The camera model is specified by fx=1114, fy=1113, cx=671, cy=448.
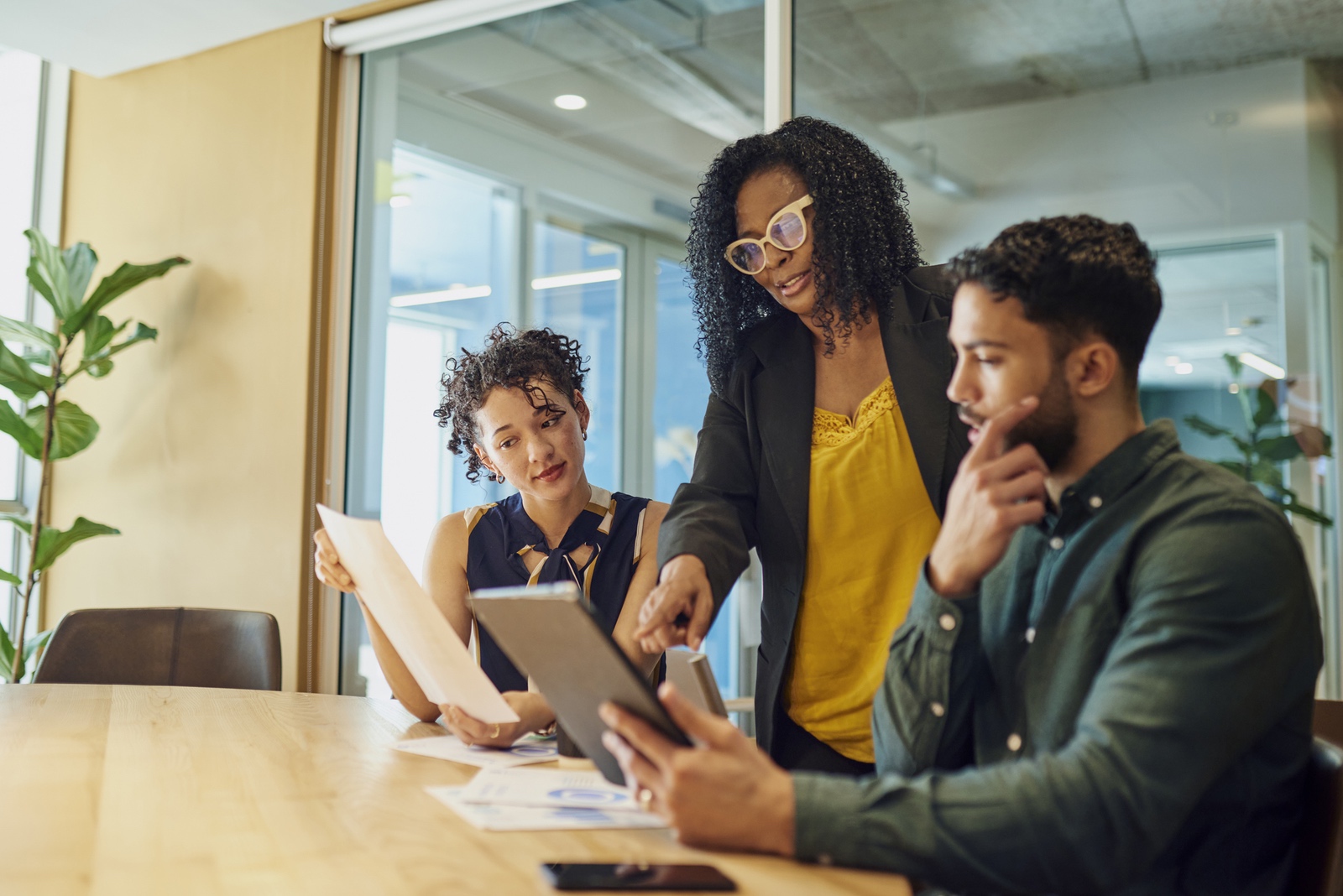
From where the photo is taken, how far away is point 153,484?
14.0ft

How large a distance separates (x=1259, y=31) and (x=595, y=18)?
1.93m

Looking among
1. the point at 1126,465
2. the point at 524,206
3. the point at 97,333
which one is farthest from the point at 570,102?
the point at 1126,465

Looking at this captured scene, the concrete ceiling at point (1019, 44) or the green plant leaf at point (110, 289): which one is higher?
the concrete ceiling at point (1019, 44)

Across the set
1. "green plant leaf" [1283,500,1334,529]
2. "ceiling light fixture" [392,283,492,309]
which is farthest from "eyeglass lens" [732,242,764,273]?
"ceiling light fixture" [392,283,492,309]

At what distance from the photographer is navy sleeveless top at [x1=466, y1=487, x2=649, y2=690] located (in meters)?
2.02

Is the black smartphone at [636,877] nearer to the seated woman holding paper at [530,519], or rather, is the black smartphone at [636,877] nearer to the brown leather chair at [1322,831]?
the brown leather chair at [1322,831]

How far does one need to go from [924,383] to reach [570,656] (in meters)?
0.86

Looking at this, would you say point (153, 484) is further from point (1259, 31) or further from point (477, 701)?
point (1259, 31)

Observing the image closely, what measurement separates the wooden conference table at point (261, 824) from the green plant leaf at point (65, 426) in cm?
258

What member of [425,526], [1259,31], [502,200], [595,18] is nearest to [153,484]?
[425,526]

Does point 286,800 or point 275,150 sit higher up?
point 275,150

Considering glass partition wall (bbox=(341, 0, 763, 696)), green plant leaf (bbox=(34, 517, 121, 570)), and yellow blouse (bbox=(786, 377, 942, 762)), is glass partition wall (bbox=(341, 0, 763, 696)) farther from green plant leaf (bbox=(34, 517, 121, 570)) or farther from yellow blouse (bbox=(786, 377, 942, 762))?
yellow blouse (bbox=(786, 377, 942, 762))

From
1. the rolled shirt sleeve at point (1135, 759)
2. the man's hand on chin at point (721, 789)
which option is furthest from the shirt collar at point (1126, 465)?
the man's hand on chin at point (721, 789)

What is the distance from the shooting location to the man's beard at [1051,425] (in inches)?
45.7
